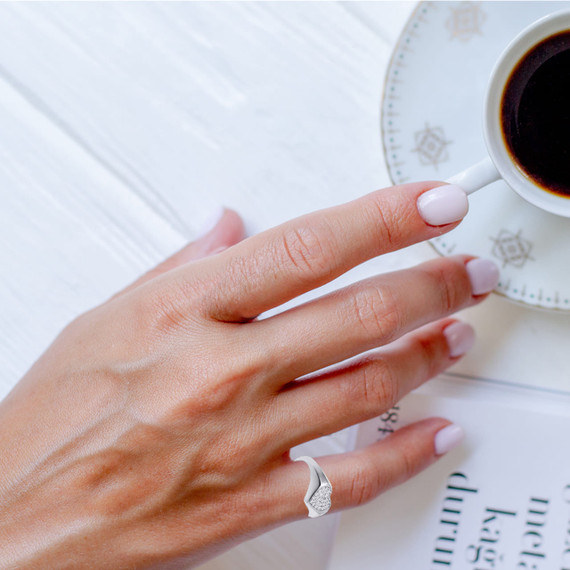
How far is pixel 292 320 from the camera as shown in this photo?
2.29 feet

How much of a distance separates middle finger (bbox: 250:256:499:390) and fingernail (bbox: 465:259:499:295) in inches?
2.4

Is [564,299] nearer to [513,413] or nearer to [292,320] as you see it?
[513,413]

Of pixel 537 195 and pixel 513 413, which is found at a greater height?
pixel 537 195

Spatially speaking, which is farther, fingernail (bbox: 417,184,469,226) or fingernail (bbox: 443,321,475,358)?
fingernail (bbox: 443,321,475,358)

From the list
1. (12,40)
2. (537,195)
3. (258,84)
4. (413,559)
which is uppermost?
(12,40)

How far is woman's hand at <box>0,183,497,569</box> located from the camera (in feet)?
2.27

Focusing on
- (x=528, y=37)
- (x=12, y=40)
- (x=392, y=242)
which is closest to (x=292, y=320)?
(x=392, y=242)

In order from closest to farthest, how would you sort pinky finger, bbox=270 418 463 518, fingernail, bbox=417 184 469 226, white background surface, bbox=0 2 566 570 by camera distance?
fingernail, bbox=417 184 469 226 → pinky finger, bbox=270 418 463 518 → white background surface, bbox=0 2 566 570

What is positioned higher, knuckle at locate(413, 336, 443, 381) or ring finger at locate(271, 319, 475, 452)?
ring finger at locate(271, 319, 475, 452)

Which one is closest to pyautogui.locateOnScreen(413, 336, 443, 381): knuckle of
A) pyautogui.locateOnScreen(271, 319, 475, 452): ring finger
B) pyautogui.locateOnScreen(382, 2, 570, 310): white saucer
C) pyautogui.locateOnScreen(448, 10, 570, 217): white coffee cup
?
pyautogui.locateOnScreen(271, 319, 475, 452): ring finger

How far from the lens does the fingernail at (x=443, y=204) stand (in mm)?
651

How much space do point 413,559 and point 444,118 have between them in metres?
0.55

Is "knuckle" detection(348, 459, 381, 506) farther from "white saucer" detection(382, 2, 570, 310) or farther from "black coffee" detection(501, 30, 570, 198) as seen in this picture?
"black coffee" detection(501, 30, 570, 198)

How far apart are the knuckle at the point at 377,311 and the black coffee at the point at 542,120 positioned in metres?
0.20
